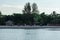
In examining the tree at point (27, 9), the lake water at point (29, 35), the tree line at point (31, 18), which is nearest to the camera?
the lake water at point (29, 35)

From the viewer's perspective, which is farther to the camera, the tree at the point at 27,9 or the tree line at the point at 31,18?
the tree at the point at 27,9

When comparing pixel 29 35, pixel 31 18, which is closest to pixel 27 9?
pixel 31 18

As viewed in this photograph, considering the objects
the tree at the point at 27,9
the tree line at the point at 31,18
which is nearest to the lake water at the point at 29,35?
the tree line at the point at 31,18

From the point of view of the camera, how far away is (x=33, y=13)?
48.1 m

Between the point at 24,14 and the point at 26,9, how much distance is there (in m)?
1.99

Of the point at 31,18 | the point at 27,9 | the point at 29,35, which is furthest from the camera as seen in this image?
the point at 27,9

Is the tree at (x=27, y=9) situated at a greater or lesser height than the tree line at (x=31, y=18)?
greater

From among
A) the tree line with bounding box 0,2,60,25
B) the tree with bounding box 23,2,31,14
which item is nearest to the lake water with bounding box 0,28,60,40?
the tree line with bounding box 0,2,60,25

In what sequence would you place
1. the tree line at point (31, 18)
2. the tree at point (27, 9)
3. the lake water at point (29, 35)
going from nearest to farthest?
the lake water at point (29, 35), the tree line at point (31, 18), the tree at point (27, 9)

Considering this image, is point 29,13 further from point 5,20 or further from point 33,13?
point 5,20

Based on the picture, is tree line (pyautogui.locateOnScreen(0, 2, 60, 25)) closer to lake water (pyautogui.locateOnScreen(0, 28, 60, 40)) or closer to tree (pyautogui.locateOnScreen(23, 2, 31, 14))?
tree (pyautogui.locateOnScreen(23, 2, 31, 14))

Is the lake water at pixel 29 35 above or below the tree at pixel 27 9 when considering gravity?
below

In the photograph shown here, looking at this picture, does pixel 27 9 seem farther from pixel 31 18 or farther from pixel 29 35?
pixel 29 35

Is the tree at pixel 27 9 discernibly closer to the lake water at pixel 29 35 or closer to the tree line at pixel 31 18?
the tree line at pixel 31 18
